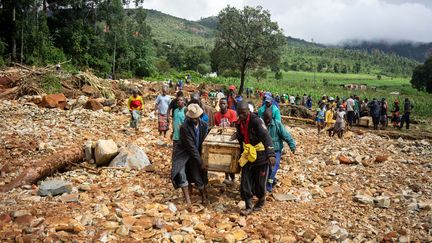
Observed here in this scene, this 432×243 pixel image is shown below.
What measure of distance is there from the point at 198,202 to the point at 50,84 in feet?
37.0

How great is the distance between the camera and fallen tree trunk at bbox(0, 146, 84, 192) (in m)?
6.12

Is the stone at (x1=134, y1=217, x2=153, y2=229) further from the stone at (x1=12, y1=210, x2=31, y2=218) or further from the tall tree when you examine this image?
the tall tree

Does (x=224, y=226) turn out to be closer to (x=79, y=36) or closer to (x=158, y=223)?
(x=158, y=223)

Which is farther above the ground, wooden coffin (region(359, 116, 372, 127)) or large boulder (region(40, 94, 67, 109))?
large boulder (region(40, 94, 67, 109))

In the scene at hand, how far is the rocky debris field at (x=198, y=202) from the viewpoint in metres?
4.54

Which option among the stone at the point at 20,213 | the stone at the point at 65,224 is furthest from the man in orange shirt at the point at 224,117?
the stone at the point at 20,213

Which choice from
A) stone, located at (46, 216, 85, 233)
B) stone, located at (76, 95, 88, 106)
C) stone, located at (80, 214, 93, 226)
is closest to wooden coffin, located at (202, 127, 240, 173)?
stone, located at (80, 214, 93, 226)

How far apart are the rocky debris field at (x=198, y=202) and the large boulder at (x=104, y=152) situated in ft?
0.73

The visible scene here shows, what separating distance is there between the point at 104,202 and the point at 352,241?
3382 millimetres

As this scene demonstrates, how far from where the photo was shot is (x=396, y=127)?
59.2 ft

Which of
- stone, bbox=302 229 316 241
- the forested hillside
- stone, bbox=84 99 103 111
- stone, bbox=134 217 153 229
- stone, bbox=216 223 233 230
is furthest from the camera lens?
the forested hillside

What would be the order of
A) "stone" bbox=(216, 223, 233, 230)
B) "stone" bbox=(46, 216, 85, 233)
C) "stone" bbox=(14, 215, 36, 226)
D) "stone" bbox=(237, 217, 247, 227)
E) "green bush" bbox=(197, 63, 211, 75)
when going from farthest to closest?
"green bush" bbox=(197, 63, 211, 75), "stone" bbox=(237, 217, 247, 227), "stone" bbox=(216, 223, 233, 230), "stone" bbox=(14, 215, 36, 226), "stone" bbox=(46, 216, 85, 233)

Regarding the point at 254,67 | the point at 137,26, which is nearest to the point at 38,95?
the point at 254,67

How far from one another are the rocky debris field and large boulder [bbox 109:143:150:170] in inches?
7.6
